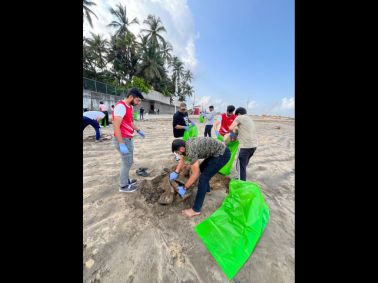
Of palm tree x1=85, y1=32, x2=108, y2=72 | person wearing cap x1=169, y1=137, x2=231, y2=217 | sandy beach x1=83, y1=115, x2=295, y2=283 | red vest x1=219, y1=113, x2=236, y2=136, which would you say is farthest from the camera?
palm tree x1=85, y1=32, x2=108, y2=72

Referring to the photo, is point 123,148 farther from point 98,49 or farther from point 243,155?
point 98,49

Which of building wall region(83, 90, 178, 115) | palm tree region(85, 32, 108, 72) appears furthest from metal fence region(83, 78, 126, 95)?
palm tree region(85, 32, 108, 72)

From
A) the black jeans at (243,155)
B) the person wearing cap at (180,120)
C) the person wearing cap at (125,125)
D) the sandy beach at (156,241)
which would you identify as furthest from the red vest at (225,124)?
the person wearing cap at (125,125)

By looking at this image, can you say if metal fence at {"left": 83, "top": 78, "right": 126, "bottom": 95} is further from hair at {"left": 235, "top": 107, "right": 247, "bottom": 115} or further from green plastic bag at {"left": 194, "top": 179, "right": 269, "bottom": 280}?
green plastic bag at {"left": 194, "top": 179, "right": 269, "bottom": 280}

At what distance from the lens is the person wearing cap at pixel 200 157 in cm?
188

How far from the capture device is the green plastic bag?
4.74 feet

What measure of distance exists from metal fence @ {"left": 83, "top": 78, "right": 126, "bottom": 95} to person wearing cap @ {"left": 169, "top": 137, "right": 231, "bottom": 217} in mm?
15432
